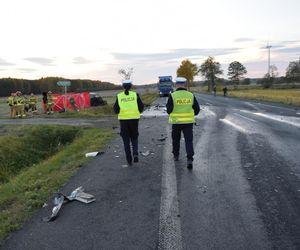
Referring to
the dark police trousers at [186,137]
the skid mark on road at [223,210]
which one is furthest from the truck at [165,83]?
the dark police trousers at [186,137]

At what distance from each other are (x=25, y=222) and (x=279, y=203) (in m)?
3.58

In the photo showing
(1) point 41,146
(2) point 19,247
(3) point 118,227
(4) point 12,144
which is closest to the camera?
(2) point 19,247

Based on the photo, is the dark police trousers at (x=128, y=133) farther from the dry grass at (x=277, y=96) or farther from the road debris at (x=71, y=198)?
the dry grass at (x=277, y=96)

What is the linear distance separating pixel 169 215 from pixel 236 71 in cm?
13303

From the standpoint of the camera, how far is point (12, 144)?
607 inches

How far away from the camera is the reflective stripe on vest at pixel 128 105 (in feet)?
27.7

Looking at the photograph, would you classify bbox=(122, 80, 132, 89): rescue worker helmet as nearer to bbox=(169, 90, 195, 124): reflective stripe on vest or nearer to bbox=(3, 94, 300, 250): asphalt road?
bbox=(169, 90, 195, 124): reflective stripe on vest

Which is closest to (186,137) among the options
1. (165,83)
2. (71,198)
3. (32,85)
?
(71,198)

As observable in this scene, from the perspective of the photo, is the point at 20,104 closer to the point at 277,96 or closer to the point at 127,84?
the point at 127,84

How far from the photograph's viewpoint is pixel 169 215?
5.03 meters

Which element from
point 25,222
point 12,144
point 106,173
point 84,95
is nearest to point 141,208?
point 25,222

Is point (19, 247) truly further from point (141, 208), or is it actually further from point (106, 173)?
point (106, 173)

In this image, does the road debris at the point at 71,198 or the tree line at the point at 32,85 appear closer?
the road debris at the point at 71,198

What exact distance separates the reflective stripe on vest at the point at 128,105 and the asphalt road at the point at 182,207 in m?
1.13
